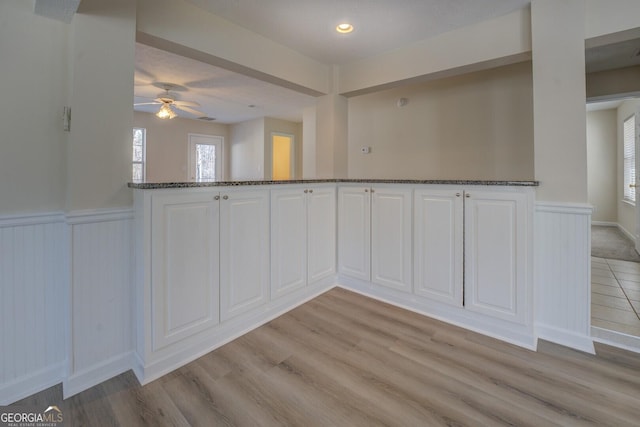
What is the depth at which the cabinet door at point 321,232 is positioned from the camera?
270 cm

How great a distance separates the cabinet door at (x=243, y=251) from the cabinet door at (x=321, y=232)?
20.9 inches

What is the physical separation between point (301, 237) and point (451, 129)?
211 cm

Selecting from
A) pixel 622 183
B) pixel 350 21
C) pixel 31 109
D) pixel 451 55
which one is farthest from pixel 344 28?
pixel 622 183

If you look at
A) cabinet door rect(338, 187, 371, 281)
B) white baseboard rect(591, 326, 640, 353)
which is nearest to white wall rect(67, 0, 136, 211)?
cabinet door rect(338, 187, 371, 281)

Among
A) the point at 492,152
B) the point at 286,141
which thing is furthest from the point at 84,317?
the point at 286,141

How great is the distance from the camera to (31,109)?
4.94 feet

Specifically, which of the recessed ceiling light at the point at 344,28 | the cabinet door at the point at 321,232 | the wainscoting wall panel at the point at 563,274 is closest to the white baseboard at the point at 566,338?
the wainscoting wall panel at the point at 563,274

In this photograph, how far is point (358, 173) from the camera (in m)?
4.13

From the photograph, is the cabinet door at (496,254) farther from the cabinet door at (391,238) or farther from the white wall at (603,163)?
the white wall at (603,163)

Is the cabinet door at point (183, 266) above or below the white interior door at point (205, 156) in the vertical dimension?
below

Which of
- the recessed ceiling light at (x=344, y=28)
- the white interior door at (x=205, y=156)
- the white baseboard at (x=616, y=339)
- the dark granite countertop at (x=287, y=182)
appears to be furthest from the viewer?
the white interior door at (x=205, y=156)

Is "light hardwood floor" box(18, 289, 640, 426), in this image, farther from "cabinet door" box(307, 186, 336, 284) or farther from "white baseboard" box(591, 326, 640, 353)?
"cabinet door" box(307, 186, 336, 284)

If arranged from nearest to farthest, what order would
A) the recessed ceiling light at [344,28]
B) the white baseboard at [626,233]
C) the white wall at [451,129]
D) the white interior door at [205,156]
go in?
1. the recessed ceiling light at [344,28]
2. the white wall at [451,129]
3. the white baseboard at [626,233]
4. the white interior door at [205,156]

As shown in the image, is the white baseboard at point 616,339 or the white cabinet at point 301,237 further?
the white cabinet at point 301,237
